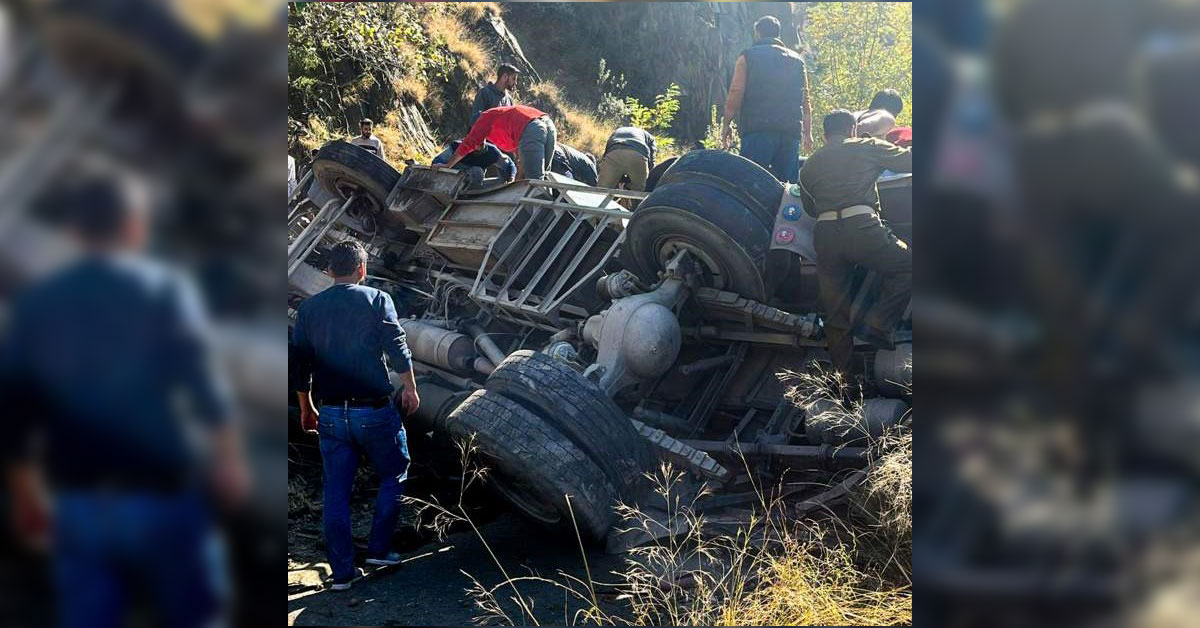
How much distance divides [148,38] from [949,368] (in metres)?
1.96

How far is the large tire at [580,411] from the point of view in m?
4.12

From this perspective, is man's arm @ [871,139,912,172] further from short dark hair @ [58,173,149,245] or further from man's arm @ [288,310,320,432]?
short dark hair @ [58,173,149,245]

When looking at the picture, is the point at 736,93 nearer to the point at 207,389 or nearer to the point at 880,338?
the point at 880,338

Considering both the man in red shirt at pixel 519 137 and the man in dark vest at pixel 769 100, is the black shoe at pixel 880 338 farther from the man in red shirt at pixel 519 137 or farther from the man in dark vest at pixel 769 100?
the man in red shirt at pixel 519 137

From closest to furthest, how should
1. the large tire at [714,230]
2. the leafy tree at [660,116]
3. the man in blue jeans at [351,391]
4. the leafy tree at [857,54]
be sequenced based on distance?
the man in blue jeans at [351,391] → the large tire at [714,230] → the leafy tree at [857,54] → the leafy tree at [660,116]

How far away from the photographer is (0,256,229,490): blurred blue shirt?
6.84 ft

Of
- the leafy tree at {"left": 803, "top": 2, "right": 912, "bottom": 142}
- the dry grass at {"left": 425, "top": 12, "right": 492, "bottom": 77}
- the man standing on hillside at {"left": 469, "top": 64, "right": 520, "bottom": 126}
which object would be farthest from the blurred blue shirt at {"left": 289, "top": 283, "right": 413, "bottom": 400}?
the dry grass at {"left": 425, "top": 12, "right": 492, "bottom": 77}

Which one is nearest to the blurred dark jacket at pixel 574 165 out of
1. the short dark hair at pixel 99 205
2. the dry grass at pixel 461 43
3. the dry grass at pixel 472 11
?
the short dark hair at pixel 99 205

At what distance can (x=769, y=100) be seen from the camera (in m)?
6.59

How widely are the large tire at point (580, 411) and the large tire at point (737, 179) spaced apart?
132cm

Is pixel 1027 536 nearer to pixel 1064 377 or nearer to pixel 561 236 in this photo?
pixel 1064 377

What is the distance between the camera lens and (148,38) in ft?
7.04

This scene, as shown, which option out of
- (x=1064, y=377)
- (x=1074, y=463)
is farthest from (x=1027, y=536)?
(x=1064, y=377)

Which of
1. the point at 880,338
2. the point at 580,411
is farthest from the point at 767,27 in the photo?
the point at 580,411
